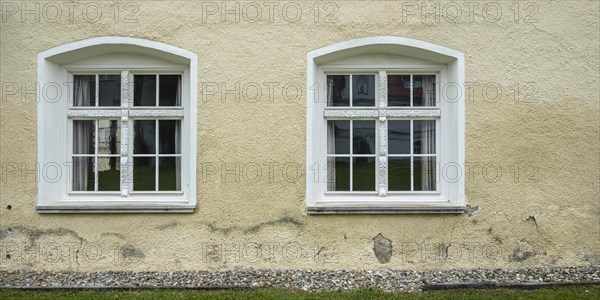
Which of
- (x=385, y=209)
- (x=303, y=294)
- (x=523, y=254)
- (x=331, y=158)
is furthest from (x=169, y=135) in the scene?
(x=523, y=254)

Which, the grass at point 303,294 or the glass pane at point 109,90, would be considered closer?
the grass at point 303,294

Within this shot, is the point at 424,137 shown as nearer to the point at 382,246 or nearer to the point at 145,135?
the point at 382,246

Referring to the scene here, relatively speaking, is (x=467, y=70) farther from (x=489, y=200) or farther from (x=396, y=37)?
(x=489, y=200)

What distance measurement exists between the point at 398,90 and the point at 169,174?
275cm

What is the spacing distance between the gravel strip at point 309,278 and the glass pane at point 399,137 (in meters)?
1.34

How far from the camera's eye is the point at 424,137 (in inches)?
→ 227

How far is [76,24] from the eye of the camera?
5.44 m

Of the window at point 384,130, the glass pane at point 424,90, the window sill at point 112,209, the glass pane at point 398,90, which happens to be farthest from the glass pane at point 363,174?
the window sill at point 112,209

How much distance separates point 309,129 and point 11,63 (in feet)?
10.8

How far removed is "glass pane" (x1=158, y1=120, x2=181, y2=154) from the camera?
18.7 ft

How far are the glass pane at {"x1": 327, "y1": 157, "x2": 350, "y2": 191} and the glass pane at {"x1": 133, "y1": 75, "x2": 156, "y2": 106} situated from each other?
6.92ft

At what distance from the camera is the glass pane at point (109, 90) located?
18.8 ft

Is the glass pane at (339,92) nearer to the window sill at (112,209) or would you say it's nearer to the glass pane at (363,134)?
the glass pane at (363,134)

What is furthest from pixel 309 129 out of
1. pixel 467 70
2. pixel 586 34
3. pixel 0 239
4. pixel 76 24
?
pixel 0 239
